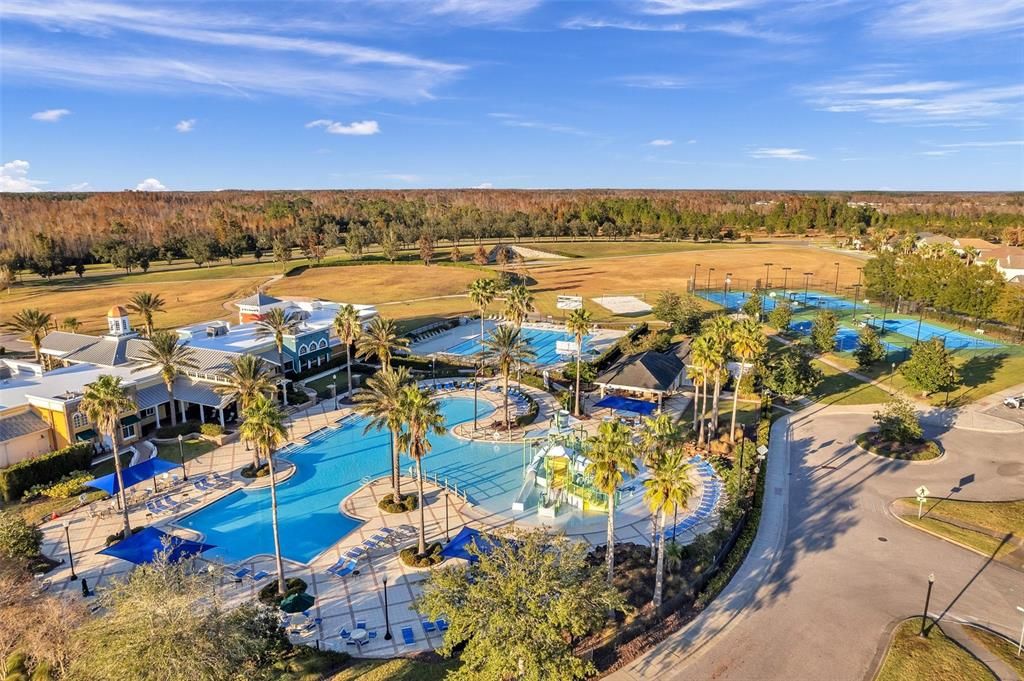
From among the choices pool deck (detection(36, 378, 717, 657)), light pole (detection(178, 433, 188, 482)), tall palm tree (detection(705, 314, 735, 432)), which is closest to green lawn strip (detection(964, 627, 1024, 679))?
pool deck (detection(36, 378, 717, 657))

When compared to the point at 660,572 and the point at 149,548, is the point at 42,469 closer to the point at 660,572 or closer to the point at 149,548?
the point at 149,548

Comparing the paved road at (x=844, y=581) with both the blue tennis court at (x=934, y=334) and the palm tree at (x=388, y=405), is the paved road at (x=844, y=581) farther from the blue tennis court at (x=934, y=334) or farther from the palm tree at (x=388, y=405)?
the blue tennis court at (x=934, y=334)

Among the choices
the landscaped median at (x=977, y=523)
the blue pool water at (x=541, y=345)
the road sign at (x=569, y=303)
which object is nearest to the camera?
the landscaped median at (x=977, y=523)

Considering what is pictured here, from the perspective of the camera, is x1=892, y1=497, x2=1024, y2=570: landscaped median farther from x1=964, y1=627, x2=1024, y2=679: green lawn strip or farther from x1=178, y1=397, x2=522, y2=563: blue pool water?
x1=178, y1=397, x2=522, y2=563: blue pool water

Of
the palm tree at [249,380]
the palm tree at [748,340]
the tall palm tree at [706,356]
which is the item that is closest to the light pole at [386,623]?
the palm tree at [249,380]

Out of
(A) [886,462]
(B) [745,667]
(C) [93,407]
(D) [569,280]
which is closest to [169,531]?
(C) [93,407]

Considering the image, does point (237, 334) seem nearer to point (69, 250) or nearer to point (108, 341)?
point (108, 341)
